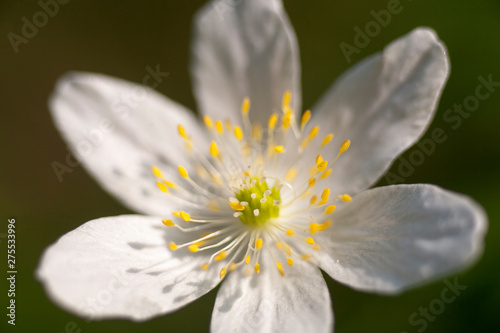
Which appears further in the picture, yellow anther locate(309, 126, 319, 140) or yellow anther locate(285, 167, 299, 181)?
yellow anther locate(285, 167, 299, 181)

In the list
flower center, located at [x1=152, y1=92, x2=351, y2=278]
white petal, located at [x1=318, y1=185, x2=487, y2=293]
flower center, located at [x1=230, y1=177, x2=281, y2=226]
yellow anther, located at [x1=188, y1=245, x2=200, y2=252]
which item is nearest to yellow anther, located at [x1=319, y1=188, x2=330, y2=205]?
flower center, located at [x1=152, y1=92, x2=351, y2=278]

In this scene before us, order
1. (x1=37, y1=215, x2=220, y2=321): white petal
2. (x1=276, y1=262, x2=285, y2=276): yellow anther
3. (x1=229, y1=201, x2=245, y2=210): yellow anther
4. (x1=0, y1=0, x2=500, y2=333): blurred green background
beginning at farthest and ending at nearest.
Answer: (x1=0, y1=0, x2=500, y2=333): blurred green background, (x1=229, y1=201, x2=245, y2=210): yellow anther, (x1=276, y1=262, x2=285, y2=276): yellow anther, (x1=37, y1=215, x2=220, y2=321): white petal

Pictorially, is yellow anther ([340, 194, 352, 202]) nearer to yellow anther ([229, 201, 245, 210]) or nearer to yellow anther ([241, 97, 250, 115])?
yellow anther ([229, 201, 245, 210])

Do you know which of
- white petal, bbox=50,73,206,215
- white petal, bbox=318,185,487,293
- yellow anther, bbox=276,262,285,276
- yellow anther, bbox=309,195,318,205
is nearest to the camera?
white petal, bbox=318,185,487,293

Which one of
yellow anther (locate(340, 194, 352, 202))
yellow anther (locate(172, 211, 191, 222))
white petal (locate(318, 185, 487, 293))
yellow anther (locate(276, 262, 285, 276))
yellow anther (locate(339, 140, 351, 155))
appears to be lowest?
white petal (locate(318, 185, 487, 293))

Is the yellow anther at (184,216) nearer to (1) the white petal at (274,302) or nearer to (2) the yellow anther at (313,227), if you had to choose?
(1) the white petal at (274,302)

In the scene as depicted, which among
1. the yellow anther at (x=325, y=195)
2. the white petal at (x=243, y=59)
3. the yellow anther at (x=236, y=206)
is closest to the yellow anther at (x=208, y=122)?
the white petal at (x=243, y=59)
